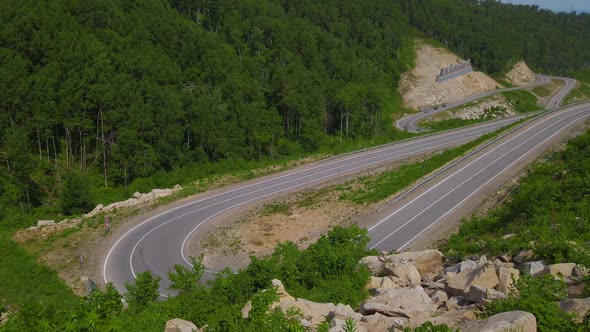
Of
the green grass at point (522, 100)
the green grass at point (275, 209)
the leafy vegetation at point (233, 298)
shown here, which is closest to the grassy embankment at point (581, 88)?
the green grass at point (522, 100)

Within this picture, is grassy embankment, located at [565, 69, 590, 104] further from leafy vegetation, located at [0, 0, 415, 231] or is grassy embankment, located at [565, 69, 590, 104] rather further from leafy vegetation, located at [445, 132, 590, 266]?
leafy vegetation, located at [445, 132, 590, 266]

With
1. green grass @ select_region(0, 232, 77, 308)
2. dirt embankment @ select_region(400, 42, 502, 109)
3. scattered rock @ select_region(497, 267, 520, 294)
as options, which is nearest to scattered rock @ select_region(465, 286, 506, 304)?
scattered rock @ select_region(497, 267, 520, 294)

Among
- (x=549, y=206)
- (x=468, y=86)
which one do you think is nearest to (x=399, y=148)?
(x=549, y=206)

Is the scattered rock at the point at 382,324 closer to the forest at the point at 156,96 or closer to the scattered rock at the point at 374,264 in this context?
the scattered rock at the point at 374,264

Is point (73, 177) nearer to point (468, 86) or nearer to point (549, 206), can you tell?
point (549, 206)

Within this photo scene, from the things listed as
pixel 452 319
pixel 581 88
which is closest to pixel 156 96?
pixel 452 319

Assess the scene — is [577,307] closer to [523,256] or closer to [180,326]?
[523,256]
